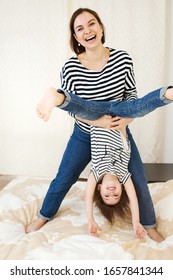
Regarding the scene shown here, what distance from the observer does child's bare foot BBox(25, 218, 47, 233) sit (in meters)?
1.78

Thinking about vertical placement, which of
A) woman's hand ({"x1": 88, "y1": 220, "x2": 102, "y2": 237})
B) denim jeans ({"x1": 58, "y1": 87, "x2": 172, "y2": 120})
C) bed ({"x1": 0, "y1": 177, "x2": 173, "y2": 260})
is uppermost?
denim jeans ({"x1": 58, "y1": 87, "x2": 172, "y2": 120})

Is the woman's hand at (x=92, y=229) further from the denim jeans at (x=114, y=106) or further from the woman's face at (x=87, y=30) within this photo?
the woman's face at (x=87, y=30)

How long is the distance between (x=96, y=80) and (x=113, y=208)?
27.1 inches

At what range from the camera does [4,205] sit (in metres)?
1.93

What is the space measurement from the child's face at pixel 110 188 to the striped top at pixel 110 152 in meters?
0.02

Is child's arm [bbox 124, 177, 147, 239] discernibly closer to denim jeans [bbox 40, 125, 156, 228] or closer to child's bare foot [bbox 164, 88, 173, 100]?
denim jeans [bbox 40, 125, 156, 228]

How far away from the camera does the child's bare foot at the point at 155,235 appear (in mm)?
1662

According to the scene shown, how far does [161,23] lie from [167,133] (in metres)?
0.92

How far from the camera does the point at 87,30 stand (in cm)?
145

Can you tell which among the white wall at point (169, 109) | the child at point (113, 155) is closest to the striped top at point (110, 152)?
the child at point (113, 155)

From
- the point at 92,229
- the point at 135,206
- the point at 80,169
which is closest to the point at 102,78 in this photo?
the point at 80,169

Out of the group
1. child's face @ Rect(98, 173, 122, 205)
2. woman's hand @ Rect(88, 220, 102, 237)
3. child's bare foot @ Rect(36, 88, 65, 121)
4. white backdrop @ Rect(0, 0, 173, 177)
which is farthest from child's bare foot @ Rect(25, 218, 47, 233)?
white backdrop @ Rect(0, 0, 173, 177)

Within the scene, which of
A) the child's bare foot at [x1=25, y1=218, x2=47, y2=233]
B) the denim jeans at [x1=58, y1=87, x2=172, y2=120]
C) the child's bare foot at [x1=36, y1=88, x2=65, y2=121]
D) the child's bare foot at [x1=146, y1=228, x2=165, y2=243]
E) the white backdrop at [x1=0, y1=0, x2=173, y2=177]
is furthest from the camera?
the white backdrop at [x1=0, y1=0, x2=173, y2=177]

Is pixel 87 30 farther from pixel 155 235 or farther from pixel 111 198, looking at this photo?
pixel 155 235
